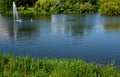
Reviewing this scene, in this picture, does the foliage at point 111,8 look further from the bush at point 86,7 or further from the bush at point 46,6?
the bush at point 46,6

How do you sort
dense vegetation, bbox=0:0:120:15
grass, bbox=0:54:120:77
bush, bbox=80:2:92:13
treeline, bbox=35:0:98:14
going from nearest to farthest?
1. grass, bbox=0:54:120:77
2. dense vegetation, bbox=0:0:120:15
3. treeline, bbox=35:0:98:14
4. bush, bbox=80:2:92:13

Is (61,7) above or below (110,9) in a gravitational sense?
below

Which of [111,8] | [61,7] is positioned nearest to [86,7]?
[61,7]

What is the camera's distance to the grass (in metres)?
11.4

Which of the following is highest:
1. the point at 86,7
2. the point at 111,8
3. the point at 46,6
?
the point at 111,8

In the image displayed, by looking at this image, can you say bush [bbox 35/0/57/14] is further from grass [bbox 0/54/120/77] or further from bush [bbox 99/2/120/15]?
grass [bbox 0/54/120/77]

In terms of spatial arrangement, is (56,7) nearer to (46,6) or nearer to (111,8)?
(46,6)

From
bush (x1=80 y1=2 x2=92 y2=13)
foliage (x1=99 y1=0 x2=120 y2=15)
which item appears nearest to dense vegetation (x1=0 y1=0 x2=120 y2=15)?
bush (x1=80 y1=2 x2=92 y2=13)

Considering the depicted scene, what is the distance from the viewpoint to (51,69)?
12359 mm

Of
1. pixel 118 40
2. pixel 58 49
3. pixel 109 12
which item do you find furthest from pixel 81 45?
pixel 109 12

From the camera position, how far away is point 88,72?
1162cm

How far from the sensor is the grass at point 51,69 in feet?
37.3

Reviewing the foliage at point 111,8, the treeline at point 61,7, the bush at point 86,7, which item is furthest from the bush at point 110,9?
the treeline at point 61,7

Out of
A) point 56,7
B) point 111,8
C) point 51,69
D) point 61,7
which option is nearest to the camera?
point 51,69
